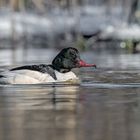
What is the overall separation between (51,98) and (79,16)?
2613cm

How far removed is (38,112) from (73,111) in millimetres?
456

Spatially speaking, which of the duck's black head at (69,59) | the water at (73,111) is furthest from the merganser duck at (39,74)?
the water at (73,111)

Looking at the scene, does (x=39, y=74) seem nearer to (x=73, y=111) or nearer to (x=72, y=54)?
(x=72, y=54)

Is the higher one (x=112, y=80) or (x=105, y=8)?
(x=105, y=8)

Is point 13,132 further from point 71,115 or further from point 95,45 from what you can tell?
point 95,45

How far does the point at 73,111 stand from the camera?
995cm

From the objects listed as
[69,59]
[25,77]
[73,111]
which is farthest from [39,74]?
[73,111]

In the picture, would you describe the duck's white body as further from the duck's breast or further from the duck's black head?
the duck's black head

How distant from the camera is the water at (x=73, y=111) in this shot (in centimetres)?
820

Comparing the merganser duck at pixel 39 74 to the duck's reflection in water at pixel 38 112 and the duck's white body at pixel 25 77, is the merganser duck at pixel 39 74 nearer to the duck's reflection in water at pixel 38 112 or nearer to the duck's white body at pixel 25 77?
the duck's white body at pixel 25 77

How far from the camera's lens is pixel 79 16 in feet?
123

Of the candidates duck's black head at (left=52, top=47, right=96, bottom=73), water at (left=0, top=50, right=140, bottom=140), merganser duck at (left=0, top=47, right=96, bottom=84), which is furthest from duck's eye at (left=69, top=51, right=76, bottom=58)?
water at (left=0, top=50, right=140, bottom=140)

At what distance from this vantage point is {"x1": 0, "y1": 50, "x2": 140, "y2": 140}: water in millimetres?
8195

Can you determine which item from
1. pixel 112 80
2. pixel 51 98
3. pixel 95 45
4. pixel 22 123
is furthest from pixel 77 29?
pixel 22 123
